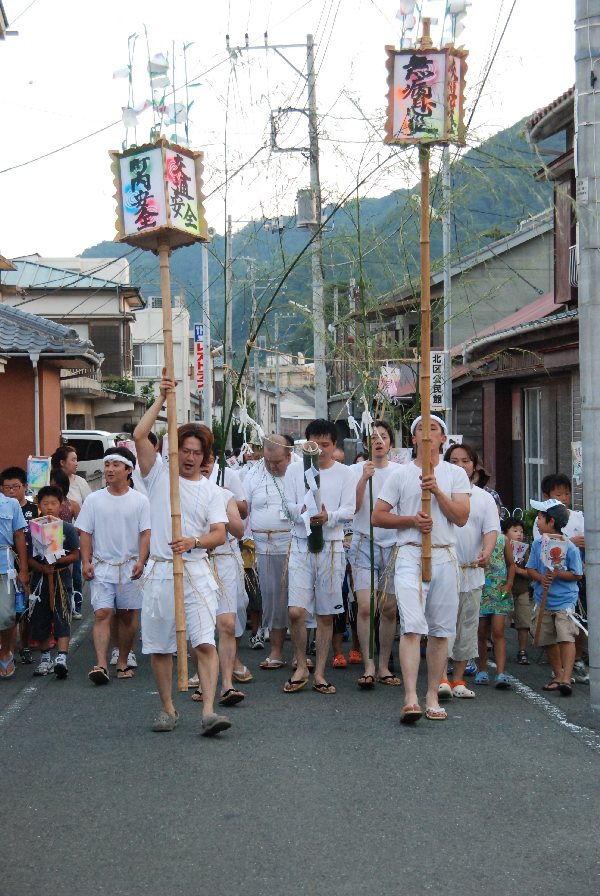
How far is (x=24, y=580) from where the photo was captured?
8.46m

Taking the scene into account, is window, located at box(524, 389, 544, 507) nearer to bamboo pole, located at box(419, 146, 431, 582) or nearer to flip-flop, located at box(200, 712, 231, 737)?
bamboo pole, located at box(419, 146, 431, 582)

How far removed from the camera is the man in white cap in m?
6.52

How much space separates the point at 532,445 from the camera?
682 inches

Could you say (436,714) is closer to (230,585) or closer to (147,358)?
(230,585)

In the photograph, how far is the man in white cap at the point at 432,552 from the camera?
6.52 metres

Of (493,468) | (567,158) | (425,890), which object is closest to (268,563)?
(425,890)

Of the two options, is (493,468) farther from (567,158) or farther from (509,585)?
(509,585)

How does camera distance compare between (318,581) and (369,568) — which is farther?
(369,568)

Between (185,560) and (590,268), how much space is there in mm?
3402

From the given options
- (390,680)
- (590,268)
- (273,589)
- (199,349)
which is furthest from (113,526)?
(199,349)

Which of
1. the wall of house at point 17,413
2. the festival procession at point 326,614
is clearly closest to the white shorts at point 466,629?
the festival procession at point 326,614

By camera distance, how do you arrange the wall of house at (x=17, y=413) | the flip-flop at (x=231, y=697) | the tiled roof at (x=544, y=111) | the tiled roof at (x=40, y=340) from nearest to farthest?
1. the flip-flop at (x=231, y=697)
2. the tiled roof at (x=544, y=111)
3. the tiled roof at (x=40, y=340)
4. the wall of house at (x=17, y=413)

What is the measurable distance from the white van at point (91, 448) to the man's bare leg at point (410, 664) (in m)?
14.4

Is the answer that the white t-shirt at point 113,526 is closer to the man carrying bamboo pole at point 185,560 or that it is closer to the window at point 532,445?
the man carrying bamboo pole at point 185,560
